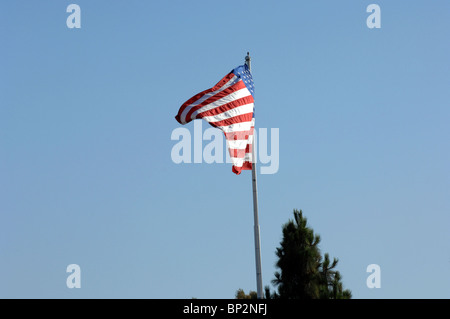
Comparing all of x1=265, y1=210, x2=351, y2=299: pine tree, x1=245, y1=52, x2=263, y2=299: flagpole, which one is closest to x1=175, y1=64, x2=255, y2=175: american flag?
x1=245, y1=52, x2=263, y2=299: flagpole

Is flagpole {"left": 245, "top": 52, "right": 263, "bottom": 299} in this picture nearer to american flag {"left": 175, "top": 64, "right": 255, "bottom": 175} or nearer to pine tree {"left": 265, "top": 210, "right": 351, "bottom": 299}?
american flag {"left": 175, "top": 64, "right": 255, "bottom": 175}

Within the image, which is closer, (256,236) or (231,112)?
(256,236)

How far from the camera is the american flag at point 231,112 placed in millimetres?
27781

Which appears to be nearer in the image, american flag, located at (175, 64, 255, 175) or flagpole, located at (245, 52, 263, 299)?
flagpole, located at (245, 52, 263, 299)

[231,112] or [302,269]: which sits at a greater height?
[231,112]

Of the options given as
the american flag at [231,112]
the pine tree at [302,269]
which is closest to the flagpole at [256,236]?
the american flag at [231,112]

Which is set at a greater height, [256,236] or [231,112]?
[231,112]

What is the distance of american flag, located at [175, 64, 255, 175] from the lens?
91.1 feet

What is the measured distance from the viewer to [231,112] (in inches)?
1112
